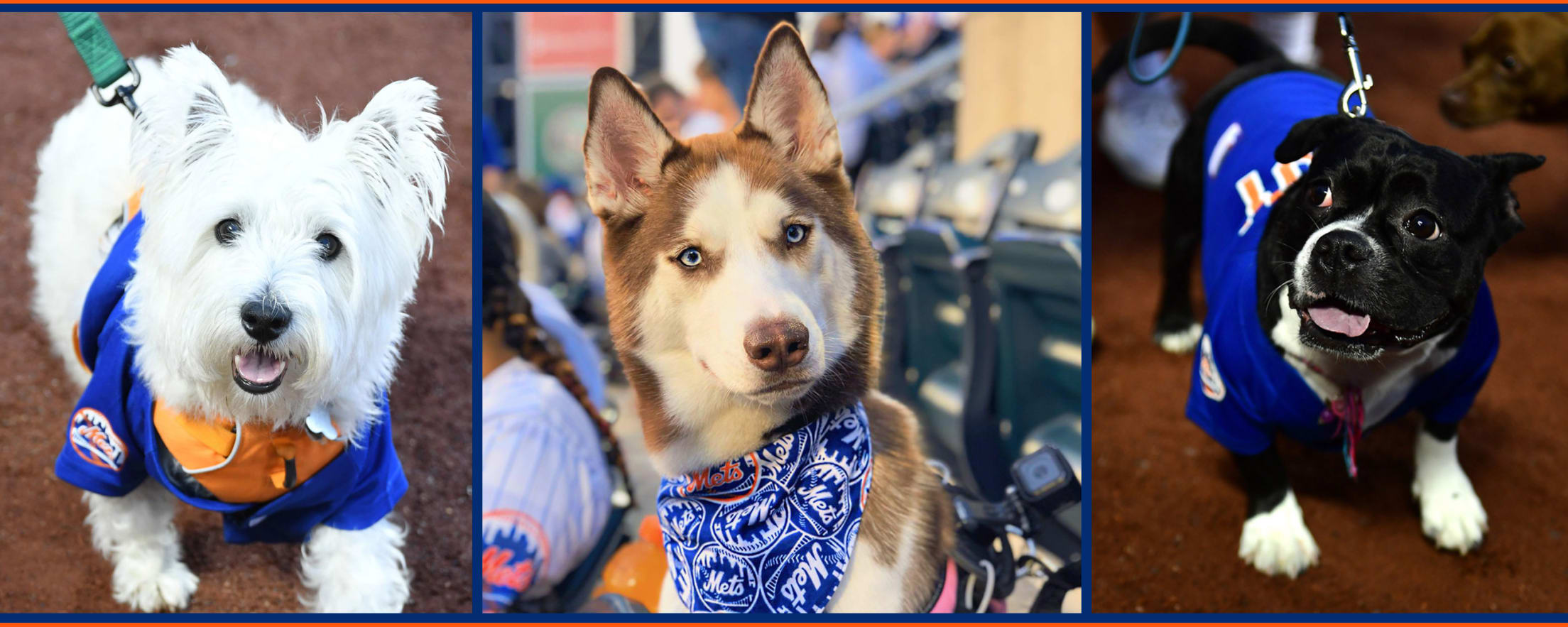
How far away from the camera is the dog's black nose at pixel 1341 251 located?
1.81 metres

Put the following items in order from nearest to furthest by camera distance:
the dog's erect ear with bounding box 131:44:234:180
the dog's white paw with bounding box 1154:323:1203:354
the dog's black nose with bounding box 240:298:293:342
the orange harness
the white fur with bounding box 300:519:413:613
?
1. the dog's black nose with bounding box 240:298:293:342
2. the dog's erect ear with bounding box 131:44:234:180
3. the orange harness
4. the white fur with bounding box 300:519:413:613
5. the dog's white paw with bounding box 1154:323:1203:354

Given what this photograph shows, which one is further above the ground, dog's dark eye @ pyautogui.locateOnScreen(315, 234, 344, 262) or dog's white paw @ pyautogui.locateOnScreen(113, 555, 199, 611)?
dog's dark eye @ pyautogui.locateOnScreen(315, 234, 344, 262)

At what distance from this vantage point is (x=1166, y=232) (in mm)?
3428

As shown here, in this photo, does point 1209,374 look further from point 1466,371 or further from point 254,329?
point 254,329

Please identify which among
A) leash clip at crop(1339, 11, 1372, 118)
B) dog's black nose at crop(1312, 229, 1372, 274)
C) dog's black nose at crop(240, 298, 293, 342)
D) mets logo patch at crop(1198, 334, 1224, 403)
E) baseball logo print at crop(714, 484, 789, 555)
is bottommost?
mets logo patch at crop(1198, 334, 1224, 403)

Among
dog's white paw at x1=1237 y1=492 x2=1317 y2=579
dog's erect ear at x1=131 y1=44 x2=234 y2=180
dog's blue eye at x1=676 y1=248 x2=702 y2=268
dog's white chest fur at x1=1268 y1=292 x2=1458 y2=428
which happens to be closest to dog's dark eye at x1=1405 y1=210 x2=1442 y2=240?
dog's white chest fur at x1=1268 y1=292 x2=1458 y2=428

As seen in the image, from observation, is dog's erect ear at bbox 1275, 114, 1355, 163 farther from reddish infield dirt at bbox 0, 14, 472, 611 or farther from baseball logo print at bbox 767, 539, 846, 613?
reddish infield dirt at bbox 0, 14, 472, 611

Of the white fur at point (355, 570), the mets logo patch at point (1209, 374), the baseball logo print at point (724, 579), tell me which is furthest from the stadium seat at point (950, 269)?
the white fur at point (355, 570)

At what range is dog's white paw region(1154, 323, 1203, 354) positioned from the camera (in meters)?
3.49

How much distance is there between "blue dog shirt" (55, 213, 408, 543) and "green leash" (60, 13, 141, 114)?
278 millimetres

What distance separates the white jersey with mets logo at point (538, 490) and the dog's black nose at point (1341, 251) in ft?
4.72

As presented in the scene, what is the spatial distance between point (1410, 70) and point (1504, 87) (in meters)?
1.66

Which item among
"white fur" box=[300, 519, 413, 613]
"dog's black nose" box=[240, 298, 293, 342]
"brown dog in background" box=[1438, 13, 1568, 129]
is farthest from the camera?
"brown dog in background" box=[1438, 13, 1568, 129]

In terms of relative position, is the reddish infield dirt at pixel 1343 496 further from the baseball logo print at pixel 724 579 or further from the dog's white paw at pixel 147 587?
the dog's white paw at pixel 147 587
